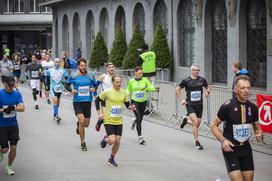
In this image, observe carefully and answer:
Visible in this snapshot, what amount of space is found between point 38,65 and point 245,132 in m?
15.7

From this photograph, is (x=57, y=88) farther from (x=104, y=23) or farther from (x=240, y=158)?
(x=104, y=23)

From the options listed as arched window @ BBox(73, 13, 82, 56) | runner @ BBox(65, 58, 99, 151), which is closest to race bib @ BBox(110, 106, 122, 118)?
runner @ BBox(65, 58, 99, 151)

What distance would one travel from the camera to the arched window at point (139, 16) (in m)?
33.5

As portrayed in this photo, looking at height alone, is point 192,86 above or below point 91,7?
below

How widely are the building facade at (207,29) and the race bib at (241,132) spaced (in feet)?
46.3

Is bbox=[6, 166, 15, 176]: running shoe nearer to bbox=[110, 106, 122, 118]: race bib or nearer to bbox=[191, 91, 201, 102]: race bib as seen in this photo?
bbox=[110, 106, 122, 118]: race bib

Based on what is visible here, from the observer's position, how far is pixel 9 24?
66.8 meters

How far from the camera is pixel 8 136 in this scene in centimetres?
1002

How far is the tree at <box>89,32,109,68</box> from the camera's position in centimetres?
3731

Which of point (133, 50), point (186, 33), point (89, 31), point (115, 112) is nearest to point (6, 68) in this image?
point (133, 50)

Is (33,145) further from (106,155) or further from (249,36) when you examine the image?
(249,36)

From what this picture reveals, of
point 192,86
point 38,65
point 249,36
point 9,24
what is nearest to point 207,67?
point 249,36

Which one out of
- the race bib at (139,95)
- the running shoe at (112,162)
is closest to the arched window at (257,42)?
the race bib at (139,95)

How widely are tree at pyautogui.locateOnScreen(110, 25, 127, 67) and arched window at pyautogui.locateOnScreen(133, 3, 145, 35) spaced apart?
115 cm
